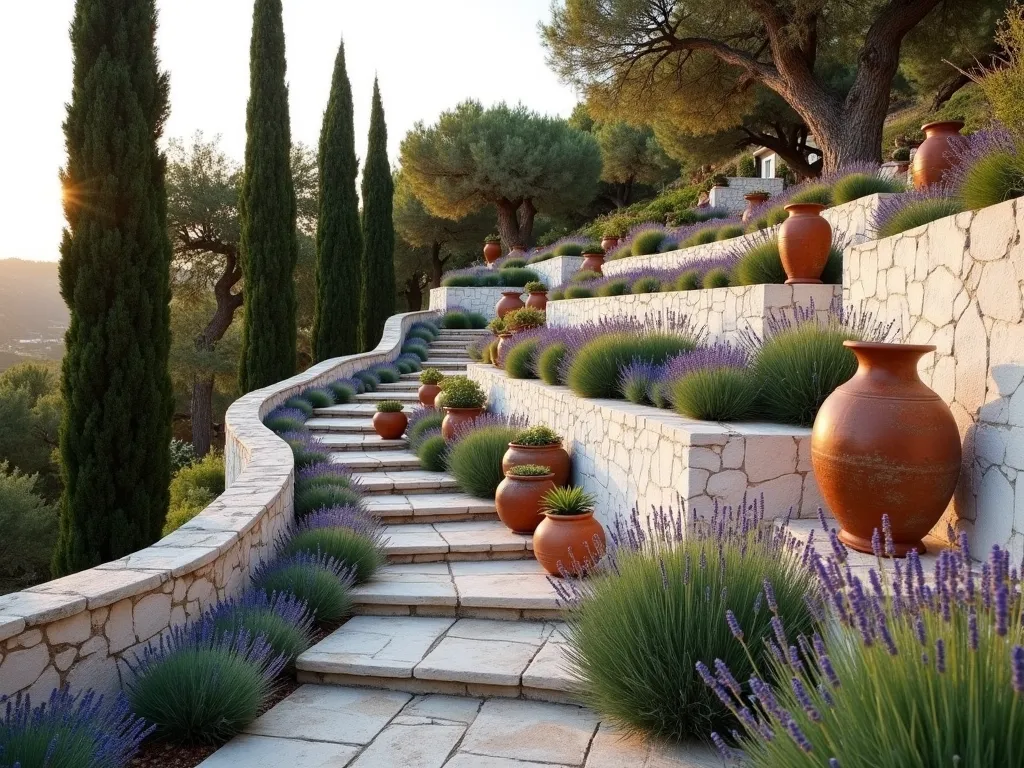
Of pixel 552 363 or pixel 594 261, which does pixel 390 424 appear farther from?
pixel 594 261

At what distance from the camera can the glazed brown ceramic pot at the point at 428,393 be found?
912 centimetres

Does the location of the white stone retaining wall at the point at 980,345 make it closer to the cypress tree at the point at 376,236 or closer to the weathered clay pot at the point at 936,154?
the weathered clay pot at the point at 936,154

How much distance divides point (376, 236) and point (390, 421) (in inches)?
390

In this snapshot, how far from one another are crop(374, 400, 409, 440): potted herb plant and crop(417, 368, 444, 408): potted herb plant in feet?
3.78

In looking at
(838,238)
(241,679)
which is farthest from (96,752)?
(838,238)

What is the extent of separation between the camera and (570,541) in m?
4.30

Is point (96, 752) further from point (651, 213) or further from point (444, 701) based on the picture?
point (651, 213)

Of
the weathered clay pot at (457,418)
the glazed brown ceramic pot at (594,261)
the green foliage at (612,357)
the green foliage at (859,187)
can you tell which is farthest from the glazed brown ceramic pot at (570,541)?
the glazed brown ceramic pot at (594,261)

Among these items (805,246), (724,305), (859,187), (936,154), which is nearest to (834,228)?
(859,187)

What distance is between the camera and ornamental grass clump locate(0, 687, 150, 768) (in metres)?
2.16

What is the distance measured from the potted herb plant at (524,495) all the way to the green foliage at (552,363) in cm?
177

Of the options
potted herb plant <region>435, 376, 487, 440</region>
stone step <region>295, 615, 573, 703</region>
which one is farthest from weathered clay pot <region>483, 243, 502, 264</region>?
stone step <region>295, 615, 573, 703</region>

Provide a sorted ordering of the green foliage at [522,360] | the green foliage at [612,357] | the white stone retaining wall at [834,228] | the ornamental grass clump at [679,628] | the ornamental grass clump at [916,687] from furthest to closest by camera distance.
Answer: the green foliage at [522,360], the white stone retaining wall at [834,228], the green foliage at [612,357], the ornamental grass clump at [679,628], the ornamental grass clump at [916,687]

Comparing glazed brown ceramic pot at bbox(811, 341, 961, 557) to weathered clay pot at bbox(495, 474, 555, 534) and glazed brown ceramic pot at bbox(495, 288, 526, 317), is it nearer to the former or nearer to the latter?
weathered clay pot at bbox(495, 474, 555, 534)
